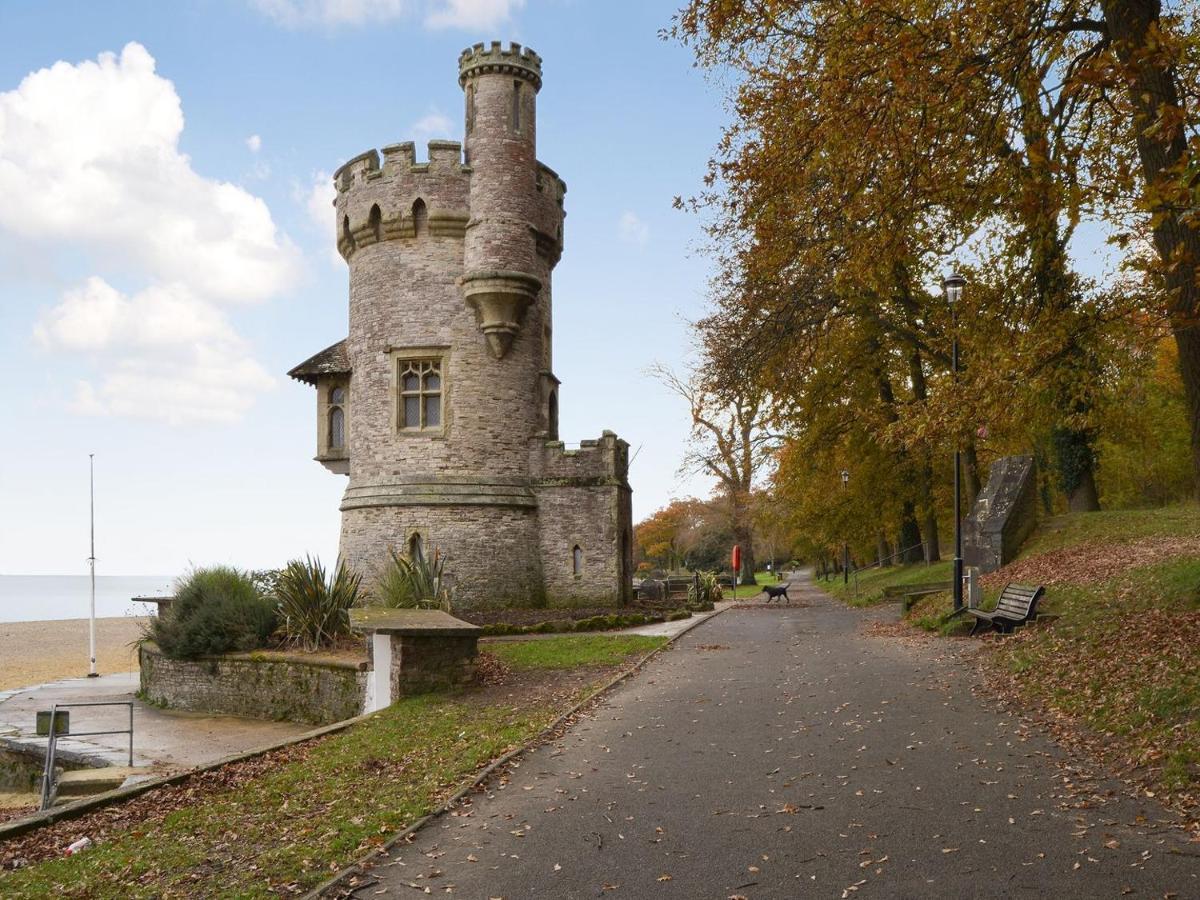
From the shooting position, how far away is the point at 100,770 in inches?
443

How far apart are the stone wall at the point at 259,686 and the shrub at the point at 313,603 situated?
0.68 m

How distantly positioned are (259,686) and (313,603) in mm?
1641

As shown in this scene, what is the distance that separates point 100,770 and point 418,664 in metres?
3.71

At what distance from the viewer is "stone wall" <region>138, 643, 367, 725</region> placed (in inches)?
594

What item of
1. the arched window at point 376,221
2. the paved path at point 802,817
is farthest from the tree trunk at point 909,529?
the paved path at point 802,817

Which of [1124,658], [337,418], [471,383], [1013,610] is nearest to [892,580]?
[471,383]

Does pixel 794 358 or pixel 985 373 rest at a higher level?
pixel 794 358

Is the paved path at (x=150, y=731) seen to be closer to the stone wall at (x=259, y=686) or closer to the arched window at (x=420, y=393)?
the stone wall at (x=259, y=686)

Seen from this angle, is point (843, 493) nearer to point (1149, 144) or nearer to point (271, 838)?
point (1149, 144)

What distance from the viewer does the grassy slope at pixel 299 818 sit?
6012mm

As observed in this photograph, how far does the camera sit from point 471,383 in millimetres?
Answer: 25109

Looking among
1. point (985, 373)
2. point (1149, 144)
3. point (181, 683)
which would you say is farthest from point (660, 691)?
point (181, 683)

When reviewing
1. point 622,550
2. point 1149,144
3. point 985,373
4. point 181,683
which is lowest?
point 181,683

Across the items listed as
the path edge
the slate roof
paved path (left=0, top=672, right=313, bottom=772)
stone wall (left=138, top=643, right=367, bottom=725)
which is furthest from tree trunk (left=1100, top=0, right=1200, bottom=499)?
the slate roof
